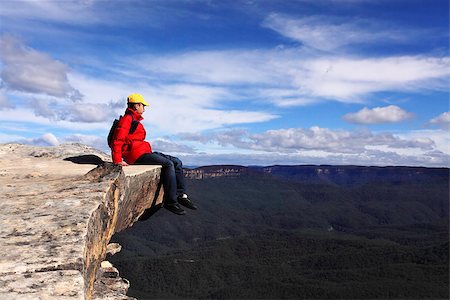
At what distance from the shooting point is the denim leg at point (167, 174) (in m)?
16.7

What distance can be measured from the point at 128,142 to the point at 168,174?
2027mm

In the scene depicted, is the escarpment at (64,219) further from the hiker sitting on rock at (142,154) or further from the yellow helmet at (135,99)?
the yellow helmet at (135,99)

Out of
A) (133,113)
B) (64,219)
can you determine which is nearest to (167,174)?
(133,113)

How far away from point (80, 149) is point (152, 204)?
5.93 m

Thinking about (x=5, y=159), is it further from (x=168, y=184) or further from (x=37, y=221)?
(x=37, y=221)

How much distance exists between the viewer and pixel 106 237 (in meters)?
12.3

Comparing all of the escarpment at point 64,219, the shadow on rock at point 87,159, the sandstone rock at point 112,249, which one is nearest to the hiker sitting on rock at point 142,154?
the escarpment at point 64,219

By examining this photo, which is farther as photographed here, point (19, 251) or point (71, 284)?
point (19, 251)

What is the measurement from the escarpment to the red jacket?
90 centimetres

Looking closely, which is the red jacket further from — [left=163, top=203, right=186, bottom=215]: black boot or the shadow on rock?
[left=163, top=203, right=186, bottom=215]: black boot

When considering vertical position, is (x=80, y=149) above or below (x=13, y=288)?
above

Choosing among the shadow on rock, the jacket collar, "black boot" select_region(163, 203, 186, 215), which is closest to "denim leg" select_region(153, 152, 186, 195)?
"black boot" select_region(163, 203, 186, 215)

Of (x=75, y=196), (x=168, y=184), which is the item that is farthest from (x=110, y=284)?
(x=75, y=196)

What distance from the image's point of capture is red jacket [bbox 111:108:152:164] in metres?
15.7
